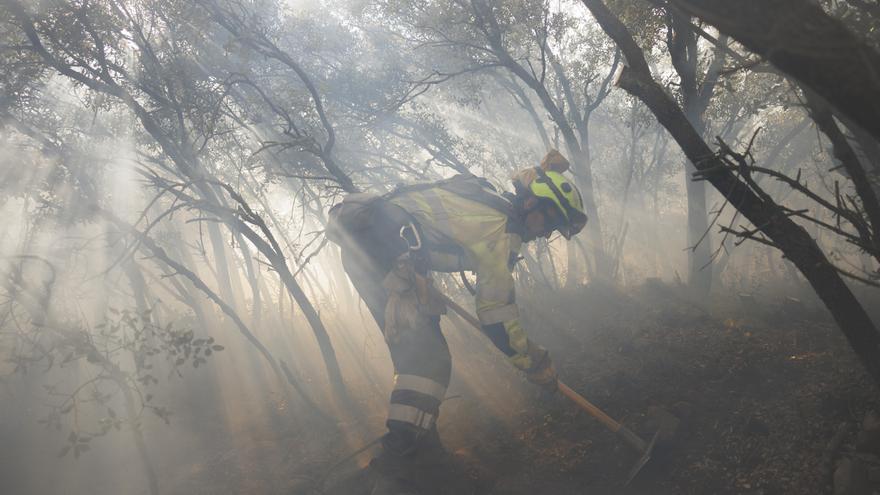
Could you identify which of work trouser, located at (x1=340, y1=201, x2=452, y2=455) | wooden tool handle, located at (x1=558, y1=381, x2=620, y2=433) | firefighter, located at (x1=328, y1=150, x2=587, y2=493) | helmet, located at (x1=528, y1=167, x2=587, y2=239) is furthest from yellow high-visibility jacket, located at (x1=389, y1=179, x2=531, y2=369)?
wooden tool handle, located at (x1=558, y1=381, x2=620, y2=433)

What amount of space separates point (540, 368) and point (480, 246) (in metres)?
1.17

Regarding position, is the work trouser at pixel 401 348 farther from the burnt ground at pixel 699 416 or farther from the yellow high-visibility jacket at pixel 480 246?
the burnt ground at pixel 699 416

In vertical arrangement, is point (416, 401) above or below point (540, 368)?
above

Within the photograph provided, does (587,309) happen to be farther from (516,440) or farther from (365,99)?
(365,99)

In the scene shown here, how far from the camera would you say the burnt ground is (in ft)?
10.9

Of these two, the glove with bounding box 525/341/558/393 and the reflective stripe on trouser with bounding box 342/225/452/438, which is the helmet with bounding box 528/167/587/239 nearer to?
the glove with bounding box 525/341/558/393

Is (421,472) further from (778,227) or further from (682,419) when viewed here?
(778,227)

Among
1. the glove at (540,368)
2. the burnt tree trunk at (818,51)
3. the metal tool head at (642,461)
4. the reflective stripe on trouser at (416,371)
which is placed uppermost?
the burnt tree trunk at (818,51)

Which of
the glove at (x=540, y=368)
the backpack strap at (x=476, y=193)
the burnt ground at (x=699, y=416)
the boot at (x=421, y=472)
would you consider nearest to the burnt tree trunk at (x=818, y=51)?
the burnt ground at (x=699, y=416)

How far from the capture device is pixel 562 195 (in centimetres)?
404

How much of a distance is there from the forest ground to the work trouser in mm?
690

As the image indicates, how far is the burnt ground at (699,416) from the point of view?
3.31 meters

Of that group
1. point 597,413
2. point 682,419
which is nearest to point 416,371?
point 597,413

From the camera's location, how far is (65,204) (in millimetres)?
11414
